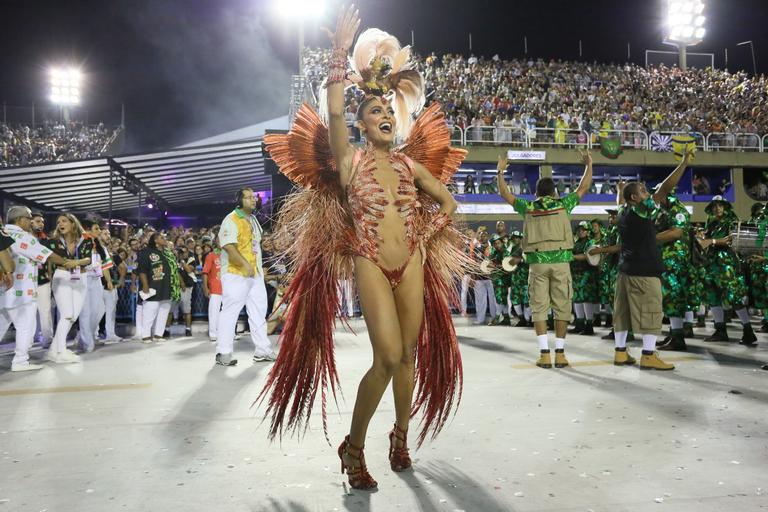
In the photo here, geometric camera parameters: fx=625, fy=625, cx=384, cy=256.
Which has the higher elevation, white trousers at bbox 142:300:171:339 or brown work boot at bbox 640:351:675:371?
white trousers at bbox 142:300:171:339

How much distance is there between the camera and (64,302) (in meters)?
7.27

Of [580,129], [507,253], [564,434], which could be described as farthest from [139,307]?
[580,129]

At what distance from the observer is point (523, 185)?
2473 centimetres

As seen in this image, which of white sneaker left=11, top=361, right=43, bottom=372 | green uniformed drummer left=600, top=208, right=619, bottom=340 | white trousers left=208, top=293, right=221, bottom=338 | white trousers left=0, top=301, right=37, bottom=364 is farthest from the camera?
white trousers left=208, top=293, right=221, bottom=338

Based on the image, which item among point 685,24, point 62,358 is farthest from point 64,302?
point 685,24

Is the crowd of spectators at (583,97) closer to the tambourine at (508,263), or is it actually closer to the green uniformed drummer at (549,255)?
the tambourine at (508,263)

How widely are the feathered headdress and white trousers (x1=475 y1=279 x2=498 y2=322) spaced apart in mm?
8362

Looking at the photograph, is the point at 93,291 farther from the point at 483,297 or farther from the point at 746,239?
the point at 746,239

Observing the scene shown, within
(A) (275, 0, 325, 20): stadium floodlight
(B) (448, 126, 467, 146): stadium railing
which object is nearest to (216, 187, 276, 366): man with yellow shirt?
(A) (275, 0, 325, 20): stadium floodlight

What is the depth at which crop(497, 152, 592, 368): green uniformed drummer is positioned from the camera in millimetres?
6090

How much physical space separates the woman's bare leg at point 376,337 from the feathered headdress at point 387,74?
3.10 ft

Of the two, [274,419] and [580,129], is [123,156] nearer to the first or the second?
[274,419]

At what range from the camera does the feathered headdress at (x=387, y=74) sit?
324cm

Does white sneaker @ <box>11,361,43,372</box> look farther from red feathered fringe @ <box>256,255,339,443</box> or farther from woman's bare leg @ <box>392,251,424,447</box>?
woman's bare leg @ <box>392,251,424,447</box>
